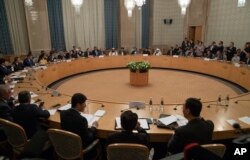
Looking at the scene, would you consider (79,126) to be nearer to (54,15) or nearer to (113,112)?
(113,112)

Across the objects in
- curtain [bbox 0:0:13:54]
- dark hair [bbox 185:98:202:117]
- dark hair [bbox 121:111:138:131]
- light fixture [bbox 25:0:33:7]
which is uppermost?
light fixture [bbox 25:0:33:7]

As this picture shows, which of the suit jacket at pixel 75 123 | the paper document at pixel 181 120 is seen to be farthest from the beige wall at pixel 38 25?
the paper document at pixel 181 120

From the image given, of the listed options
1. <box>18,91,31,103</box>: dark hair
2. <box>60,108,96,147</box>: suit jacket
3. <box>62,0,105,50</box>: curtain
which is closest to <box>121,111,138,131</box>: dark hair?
<box>60,108,96,147</box>: suit jacket

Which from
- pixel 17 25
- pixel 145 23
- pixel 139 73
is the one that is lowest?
pixel 139 73

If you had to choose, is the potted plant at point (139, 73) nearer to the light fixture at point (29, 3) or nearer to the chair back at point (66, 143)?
the chair back at point (66, 143)

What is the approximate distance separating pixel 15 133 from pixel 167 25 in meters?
12.8

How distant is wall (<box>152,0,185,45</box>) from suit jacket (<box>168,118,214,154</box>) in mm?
11960

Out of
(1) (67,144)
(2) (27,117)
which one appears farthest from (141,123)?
(2) (27,117)

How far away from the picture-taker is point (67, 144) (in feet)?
7.79

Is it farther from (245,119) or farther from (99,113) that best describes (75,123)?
(245,119)

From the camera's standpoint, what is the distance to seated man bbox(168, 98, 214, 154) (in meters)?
2.21

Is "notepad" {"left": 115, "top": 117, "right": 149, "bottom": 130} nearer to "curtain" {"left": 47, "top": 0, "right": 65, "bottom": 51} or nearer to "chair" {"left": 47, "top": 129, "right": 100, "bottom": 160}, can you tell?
"chair" {"left": 47, "top": 129, "right": 100, "bottom": 160}

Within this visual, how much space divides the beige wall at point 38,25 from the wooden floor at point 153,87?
10.1ft

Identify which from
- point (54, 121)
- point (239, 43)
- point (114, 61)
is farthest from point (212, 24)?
point (54, 121)
